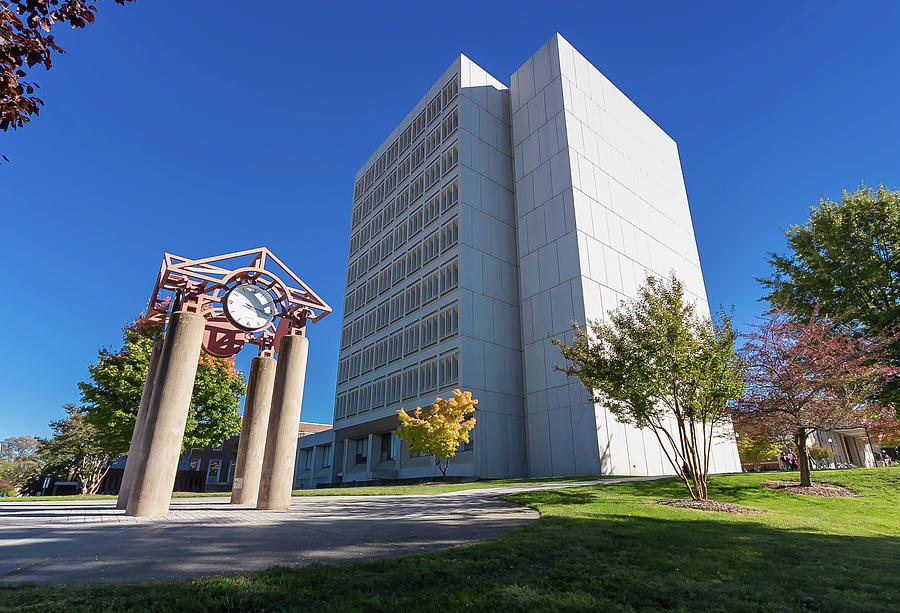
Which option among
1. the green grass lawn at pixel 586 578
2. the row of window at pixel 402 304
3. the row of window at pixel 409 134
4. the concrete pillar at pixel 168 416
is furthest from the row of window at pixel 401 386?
the green grass lawn at pixel 586 578

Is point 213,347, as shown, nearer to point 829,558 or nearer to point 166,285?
point 166,285

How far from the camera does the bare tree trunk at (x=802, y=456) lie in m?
16.7

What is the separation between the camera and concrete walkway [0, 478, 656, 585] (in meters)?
4.83

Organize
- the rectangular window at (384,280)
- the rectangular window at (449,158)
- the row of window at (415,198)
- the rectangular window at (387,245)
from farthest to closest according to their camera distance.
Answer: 1. the rectangular window at (387,245)
2. the rectangular window at (384,280)
3. the rectangular window at (449,158)
4. the row of window at (415,198)

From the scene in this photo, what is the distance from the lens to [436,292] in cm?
3916

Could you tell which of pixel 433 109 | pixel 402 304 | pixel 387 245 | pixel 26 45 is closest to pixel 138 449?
pixel 26 45

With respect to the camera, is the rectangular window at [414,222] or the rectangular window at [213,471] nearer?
the rectangular window at [414,222]

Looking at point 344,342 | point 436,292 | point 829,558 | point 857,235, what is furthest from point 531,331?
point 829,558

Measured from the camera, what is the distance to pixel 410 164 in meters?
48.7

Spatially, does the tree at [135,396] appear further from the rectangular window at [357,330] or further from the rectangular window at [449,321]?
the rectangular window at [357,330]

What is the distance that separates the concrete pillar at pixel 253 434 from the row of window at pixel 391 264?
26.6m

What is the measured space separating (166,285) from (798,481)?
72.5ft

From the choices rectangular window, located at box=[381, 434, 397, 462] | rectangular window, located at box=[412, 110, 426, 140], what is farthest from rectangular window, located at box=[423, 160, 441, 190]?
rectangular window, located at box=[381, 434, 397, 462]

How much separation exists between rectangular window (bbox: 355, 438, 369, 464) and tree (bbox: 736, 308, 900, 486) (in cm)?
3510
